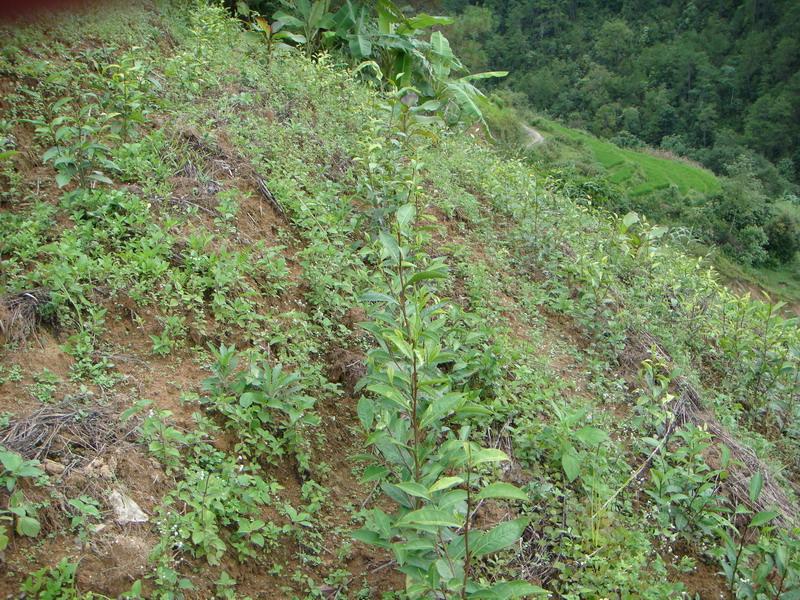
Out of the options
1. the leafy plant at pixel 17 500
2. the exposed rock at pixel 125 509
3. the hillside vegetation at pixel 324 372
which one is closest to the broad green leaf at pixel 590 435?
the hillside vegetation at pixel 324 372

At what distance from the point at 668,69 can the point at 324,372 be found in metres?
45.3

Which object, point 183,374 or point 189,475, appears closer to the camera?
point 189,475

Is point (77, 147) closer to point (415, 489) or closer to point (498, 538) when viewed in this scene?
point (415, 489)

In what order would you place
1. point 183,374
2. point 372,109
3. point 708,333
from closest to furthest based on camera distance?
point 183,374
point 708,333
point 372,109

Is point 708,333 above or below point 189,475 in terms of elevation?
below

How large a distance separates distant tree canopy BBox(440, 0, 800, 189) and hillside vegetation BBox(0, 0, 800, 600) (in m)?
30.9

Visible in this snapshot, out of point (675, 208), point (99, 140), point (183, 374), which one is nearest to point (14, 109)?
point (99, 140)

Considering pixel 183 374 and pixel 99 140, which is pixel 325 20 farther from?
pixel 183 374

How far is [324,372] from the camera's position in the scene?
333 cm

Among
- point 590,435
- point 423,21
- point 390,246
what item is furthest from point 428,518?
point 423,21

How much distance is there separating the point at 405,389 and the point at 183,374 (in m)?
0.97

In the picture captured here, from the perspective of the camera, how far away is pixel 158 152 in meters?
3.99

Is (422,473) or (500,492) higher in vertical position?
(500,492)

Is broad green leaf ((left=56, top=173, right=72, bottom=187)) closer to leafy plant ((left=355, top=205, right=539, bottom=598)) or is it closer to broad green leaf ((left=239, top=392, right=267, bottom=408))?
broad green leaf ((left=239, top=392, right=267, bottom=408))
